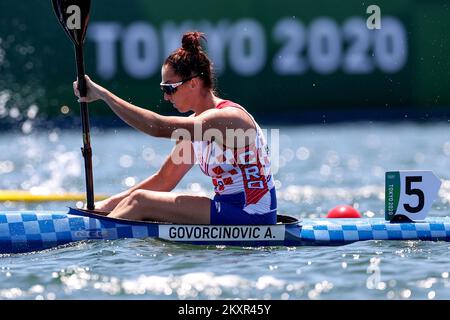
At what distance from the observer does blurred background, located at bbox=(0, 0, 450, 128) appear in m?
18.7

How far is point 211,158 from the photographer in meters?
6.32

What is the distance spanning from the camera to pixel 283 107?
1953cm

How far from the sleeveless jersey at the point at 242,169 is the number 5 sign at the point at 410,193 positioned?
0.86m

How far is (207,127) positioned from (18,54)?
13.1 metres

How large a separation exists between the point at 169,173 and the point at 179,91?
0.79 meters

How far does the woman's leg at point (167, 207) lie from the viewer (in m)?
6.36

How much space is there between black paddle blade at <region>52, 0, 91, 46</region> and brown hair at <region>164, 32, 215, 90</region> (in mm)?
835

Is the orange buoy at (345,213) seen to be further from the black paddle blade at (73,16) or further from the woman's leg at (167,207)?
the black paddle blade at (73,16)

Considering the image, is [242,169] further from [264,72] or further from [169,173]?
[264,72]

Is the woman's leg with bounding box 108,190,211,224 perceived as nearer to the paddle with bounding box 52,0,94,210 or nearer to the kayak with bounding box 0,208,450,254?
the kayak with bounding box 0,208,450,254

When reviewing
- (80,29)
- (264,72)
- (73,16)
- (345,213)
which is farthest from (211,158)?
(264,72)

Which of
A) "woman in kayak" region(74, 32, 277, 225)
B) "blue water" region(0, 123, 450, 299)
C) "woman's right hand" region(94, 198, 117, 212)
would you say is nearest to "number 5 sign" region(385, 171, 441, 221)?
"blue water" region(0, 123, 450, 299)

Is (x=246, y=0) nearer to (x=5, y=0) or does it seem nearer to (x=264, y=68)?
(x=264, y=68)
